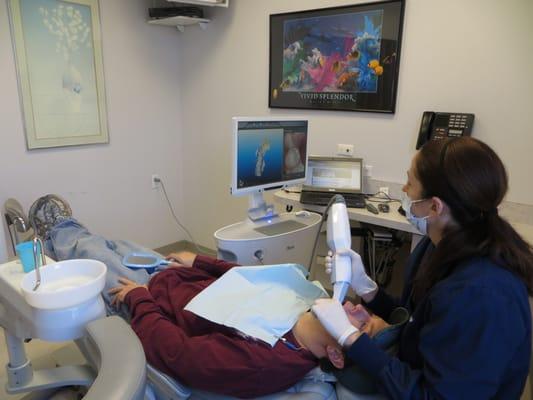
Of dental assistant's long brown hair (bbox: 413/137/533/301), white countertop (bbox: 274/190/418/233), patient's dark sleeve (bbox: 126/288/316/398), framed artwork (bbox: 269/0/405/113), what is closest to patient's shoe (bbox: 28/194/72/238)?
patient's dark sleeve (bbox: 126/288/316/398)

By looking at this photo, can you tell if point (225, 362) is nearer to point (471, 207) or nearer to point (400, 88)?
point (471, 207)

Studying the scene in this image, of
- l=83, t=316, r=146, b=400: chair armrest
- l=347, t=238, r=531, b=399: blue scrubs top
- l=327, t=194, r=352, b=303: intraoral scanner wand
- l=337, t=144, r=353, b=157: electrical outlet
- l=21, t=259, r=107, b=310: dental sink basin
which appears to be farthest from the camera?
l=337, t=144, r=353, b=157: electrical outlet

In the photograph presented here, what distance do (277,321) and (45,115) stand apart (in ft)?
7.27

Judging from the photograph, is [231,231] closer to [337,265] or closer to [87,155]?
[337,265]

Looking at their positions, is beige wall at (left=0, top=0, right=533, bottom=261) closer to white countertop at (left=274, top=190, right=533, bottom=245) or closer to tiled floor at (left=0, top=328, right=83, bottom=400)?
white countertop at (left=274, top=190, right=533, bottom=245)

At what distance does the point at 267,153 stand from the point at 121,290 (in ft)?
3.03

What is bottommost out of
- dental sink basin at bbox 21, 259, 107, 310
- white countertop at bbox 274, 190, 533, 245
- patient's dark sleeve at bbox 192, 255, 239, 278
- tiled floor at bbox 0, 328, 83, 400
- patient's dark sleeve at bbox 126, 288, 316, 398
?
tiled floor at bbox 0, 328, 83, 400

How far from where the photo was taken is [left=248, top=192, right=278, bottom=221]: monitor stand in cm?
206

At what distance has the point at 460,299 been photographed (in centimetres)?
85

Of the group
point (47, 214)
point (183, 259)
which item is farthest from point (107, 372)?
point (47, 214)

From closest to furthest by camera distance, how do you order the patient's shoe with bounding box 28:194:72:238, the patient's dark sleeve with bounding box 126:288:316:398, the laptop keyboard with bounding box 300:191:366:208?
the patient's dark sleeve with bounding box 126:288:316:398 → the patient's shoe with bounding box 28:194:72:238 → the laptop keyboard with bounding box 300:191:366:208

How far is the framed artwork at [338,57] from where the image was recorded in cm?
237

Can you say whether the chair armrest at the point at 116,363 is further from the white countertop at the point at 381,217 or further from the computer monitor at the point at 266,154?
the white countertop at the point at 381,217

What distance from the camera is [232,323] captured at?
1.20 metres
